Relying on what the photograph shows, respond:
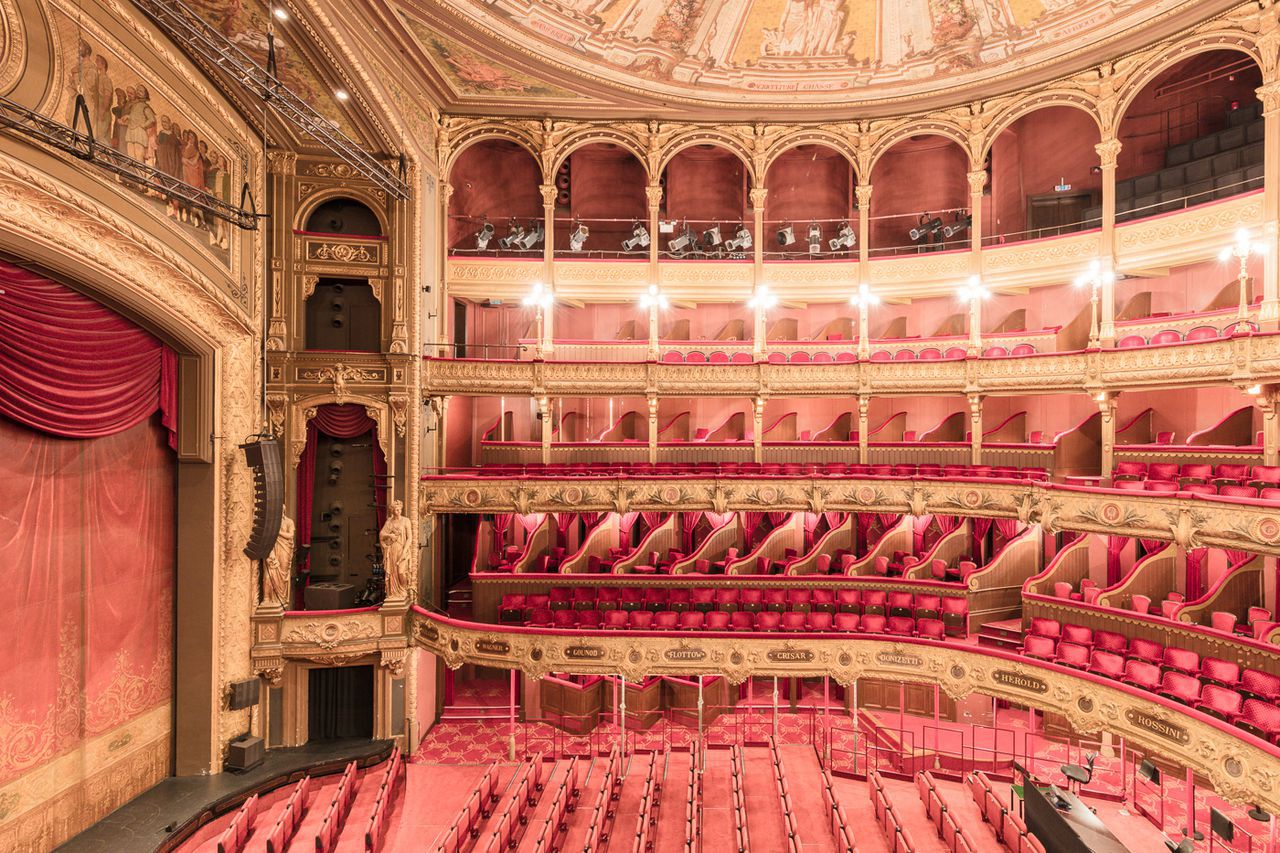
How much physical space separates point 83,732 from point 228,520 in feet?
10.7

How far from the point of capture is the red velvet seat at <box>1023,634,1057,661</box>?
1100 cm

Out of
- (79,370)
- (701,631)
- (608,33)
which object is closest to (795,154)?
(608,33)

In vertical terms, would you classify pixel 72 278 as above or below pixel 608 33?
below

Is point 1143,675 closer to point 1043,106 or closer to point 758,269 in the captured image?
point 758,269

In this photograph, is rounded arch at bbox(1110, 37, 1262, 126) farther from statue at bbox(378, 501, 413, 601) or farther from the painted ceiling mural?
statue at bbox(378, 501, 413, 601)

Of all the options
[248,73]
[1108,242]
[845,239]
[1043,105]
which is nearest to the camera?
[248,73]

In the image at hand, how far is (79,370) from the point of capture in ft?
26.9

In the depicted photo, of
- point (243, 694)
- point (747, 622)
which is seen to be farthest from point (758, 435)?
point (243, 694)

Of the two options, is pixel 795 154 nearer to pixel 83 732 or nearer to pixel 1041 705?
pixel 1041 705

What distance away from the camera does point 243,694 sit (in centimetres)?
1089

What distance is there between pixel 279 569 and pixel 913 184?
1726 centimetres

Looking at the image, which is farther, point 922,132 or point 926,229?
point 926,229

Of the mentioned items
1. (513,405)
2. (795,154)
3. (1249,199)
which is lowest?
(513,405)

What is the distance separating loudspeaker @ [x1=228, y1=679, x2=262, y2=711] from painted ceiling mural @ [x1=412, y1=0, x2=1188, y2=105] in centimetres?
1111
